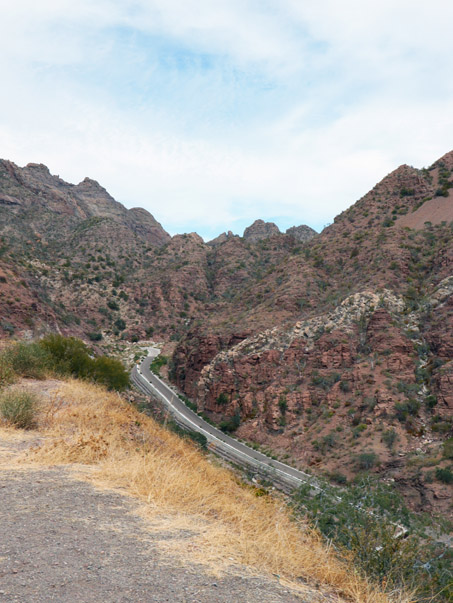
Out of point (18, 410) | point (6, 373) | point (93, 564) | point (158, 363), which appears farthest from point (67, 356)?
point (158, 363)

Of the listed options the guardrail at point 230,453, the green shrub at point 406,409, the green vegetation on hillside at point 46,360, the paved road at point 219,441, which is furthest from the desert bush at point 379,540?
the green shrub at point 406,409

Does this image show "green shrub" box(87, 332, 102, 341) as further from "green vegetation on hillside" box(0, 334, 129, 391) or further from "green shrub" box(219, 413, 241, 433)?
"green vegetation on hillside" box(0, 334, 129, 391)

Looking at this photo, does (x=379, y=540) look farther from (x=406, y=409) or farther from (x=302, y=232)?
(x=302, y=232)

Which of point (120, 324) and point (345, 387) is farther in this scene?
point (120, 324)

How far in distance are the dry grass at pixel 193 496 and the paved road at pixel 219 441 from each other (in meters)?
15.0

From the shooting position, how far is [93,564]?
404cm

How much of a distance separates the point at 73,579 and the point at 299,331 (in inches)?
1792

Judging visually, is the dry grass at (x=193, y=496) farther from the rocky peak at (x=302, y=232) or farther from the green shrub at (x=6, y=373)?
the rocky peak at (x=302, y=232)

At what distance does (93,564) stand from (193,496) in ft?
8.56

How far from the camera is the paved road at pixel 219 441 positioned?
3215 centimetres

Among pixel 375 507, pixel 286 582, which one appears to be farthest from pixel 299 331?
pixel 286 582

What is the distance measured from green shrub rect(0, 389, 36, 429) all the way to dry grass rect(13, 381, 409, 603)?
13.9 inches

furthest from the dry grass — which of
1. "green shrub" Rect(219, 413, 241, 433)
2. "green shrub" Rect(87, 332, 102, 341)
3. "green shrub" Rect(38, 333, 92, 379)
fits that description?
"green shrub" Rect(87, 332, 102, 341)

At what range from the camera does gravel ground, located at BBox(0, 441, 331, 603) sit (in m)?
3.58
